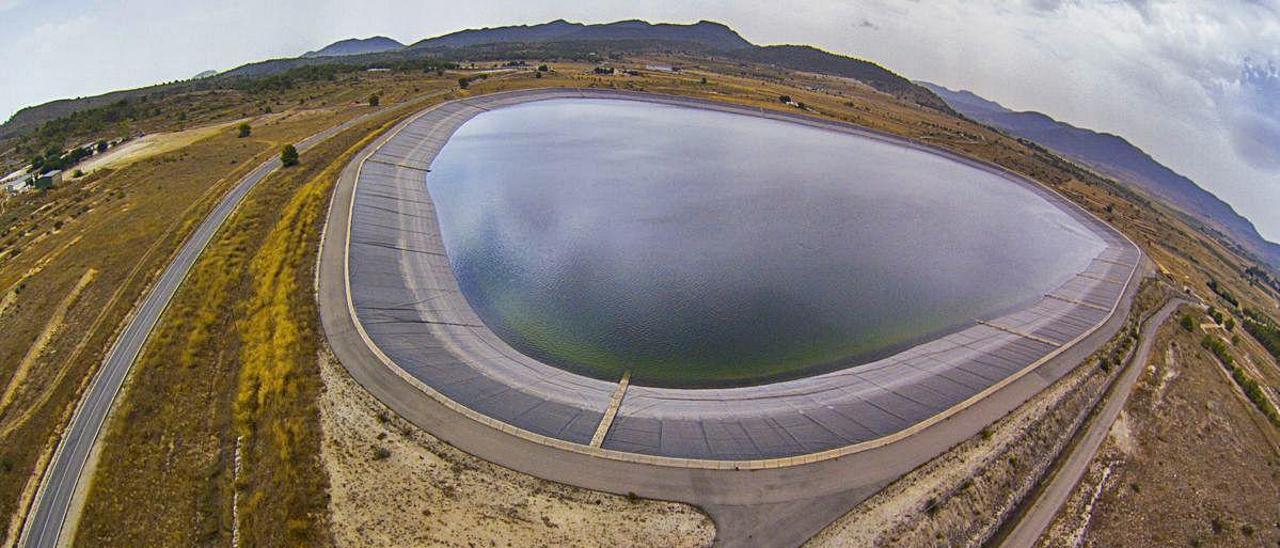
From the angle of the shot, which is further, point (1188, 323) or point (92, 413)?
point (1188, 323)

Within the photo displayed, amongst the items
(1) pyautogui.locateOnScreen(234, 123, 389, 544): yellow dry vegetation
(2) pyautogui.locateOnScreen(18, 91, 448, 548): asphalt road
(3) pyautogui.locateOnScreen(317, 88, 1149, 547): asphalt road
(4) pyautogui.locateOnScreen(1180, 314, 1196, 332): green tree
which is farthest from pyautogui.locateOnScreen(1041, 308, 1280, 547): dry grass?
(2) pyautogui.locateOnScreen(18, 91, 448, 548): asphalt road

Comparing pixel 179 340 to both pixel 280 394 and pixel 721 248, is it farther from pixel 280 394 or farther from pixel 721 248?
pixel 721 248

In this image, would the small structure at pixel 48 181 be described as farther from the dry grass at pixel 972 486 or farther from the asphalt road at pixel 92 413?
the dry grass at pixel 972 486

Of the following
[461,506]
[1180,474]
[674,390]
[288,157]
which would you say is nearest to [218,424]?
[461,506]

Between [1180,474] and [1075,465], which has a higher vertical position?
[1075,465]

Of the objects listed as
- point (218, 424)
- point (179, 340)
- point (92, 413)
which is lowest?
point (92, 413)

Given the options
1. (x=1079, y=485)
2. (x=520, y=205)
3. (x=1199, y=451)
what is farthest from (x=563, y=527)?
(x=520, y=205)

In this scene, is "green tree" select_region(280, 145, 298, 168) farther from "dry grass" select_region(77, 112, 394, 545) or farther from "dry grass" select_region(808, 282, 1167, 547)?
"dry grass" select_region(808, 282, 1167, 547)
